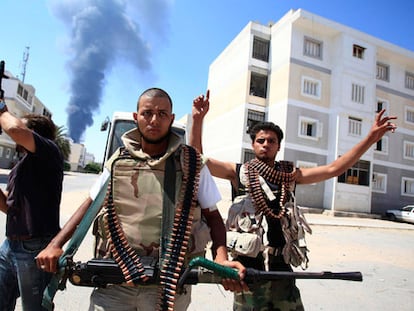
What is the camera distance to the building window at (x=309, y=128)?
837 inches

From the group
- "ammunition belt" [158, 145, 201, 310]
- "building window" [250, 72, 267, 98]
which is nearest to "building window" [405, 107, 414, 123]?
"building window" [250, 72, 267, 98]

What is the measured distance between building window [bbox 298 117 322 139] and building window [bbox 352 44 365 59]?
620 centimetres

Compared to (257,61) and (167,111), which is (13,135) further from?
(257,61)

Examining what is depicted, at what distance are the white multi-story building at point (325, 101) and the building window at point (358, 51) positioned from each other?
7cm

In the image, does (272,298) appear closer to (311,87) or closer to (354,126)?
(311,87)

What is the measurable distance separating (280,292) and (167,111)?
1520 millimetres

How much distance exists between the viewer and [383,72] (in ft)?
81.5

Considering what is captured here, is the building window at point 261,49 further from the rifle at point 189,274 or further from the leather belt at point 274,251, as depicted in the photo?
the rifle at point 189,274

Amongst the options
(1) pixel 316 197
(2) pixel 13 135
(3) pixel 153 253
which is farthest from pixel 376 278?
(1) pixel 316 197

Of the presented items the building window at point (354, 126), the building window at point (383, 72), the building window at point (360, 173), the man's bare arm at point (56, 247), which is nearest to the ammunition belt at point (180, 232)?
the man's bare arm at point (56, 247)

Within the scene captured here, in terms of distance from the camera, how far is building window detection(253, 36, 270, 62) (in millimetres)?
23672

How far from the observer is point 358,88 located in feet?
73.1

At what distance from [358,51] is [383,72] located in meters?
3.50

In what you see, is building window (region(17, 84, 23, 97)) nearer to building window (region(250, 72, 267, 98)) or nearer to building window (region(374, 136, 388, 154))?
building window (region(250, 72, 267, 98))
